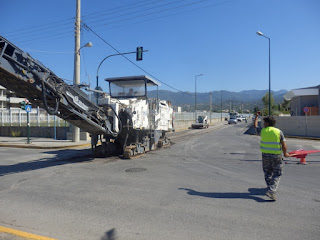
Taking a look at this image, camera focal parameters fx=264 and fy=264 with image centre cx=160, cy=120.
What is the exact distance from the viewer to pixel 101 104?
9984 millimetres

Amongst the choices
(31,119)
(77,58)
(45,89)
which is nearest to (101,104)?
(45,89)

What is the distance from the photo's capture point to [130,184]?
22.2ft

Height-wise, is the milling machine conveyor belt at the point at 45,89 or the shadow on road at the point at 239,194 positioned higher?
the milling machine conveyor belt at the point at 45,89

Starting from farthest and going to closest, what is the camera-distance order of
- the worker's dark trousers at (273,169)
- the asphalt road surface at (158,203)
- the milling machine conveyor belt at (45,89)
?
the milling machine conveyor belt at (45,89) → the worker's dark trousers at (273,169) → the asphalt road surface at (158,203)

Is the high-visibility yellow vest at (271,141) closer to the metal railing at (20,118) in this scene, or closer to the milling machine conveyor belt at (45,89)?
the milling machine conveyor belt at (45,89)

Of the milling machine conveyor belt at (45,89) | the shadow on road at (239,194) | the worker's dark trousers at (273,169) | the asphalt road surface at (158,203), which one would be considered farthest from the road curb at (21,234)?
the worker's dark trousers at (273,169)

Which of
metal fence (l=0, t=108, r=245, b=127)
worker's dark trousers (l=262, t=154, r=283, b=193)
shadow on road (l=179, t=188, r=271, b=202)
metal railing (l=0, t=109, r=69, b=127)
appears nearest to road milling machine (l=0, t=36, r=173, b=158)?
shadow on road (l=179, t=188, r=271, b=202)

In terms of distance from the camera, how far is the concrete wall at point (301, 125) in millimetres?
22531

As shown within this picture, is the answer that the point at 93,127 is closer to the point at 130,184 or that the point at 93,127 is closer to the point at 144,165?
the point at 144,165

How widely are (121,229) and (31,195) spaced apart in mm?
2916

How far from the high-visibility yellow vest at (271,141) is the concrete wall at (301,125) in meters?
19.9

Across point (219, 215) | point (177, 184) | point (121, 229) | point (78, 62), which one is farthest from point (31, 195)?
point (78, 62)

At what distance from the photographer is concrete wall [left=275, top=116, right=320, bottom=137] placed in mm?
22531

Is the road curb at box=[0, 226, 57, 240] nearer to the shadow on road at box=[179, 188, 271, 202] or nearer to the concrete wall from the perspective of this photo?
the shadow on road at box=[179, 188, 271, 202]
